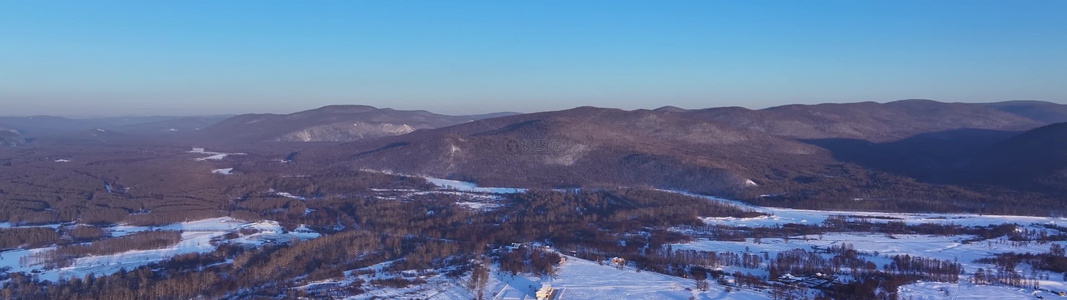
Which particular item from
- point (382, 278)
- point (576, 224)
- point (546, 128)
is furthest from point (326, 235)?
point (546, 128)

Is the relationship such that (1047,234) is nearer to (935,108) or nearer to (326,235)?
(326,235)

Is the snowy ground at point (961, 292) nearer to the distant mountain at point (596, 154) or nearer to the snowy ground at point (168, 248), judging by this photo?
the snowy ground at point (168, 248)

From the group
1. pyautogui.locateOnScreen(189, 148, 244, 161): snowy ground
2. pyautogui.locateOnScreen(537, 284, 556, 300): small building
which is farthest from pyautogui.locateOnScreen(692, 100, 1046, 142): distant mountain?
pyautogui.locateOnScreen(537, 284, 556, 300): small building

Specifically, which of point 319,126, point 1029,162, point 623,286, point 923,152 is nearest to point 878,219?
point 623,286

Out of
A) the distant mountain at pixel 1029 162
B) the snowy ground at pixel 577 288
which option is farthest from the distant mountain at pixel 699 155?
the snowy ground at pixel 577 288

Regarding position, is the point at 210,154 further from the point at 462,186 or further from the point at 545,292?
the point at 545,292

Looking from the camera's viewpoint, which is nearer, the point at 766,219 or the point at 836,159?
the point at 766,219
